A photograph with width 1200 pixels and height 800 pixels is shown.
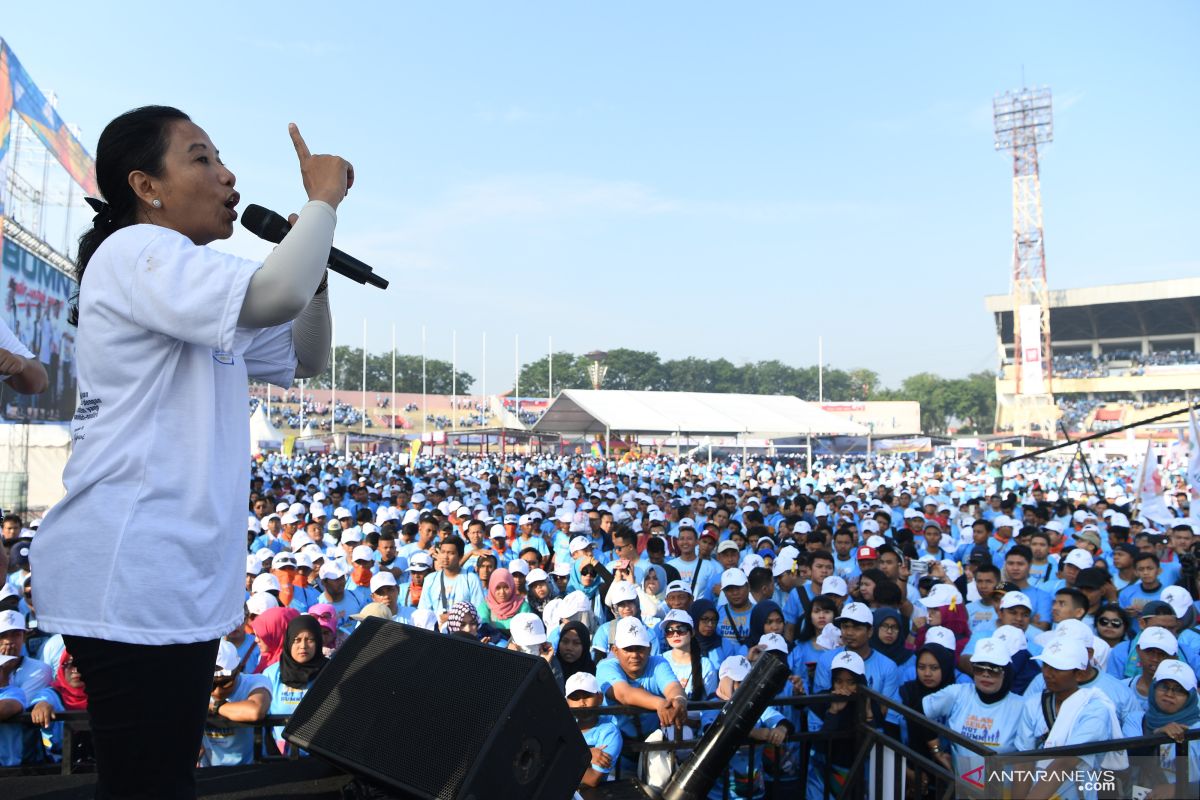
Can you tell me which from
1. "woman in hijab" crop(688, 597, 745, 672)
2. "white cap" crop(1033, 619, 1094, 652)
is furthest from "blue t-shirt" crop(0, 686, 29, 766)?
"white cap" crop(1033, 619, 1094, 652)

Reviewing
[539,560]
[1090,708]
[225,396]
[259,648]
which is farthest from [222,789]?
[539,560]

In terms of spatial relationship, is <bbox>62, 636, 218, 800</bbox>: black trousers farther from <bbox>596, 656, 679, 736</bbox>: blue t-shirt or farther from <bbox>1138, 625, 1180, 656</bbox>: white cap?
<bbox>1138, 625, 1180, 656</bbox>: white cap

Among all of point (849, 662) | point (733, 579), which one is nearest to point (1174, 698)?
point (849, 662)

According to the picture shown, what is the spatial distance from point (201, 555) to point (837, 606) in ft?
19.2

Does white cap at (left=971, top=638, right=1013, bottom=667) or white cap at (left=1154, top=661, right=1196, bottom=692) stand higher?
white cap at (left=971, top=638, right=1013, bottom=667)

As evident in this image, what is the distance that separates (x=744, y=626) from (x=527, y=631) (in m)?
1.99

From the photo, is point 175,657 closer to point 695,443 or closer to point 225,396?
point 225,396

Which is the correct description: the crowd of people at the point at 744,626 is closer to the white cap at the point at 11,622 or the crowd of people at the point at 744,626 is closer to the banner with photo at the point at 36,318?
the white cap at the point at 11,622

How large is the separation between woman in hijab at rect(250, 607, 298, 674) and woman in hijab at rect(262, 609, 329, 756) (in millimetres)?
356

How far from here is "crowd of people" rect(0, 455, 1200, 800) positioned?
467 centimetres

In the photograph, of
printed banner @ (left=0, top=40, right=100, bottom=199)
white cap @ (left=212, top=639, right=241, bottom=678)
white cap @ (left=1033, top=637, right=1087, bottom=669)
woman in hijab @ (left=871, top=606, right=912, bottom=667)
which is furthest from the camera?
printed banner @ (left=0, top=40, right=100, bottom=199)

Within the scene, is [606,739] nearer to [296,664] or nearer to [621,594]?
[296,664]

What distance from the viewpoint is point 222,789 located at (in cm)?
253

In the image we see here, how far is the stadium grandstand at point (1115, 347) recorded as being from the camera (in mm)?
66562
